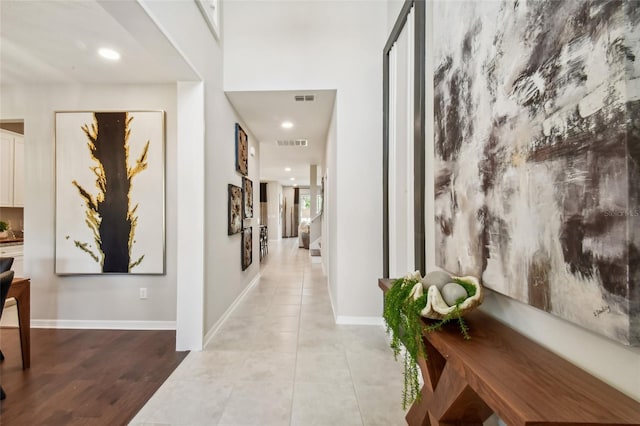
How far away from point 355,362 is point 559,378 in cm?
175

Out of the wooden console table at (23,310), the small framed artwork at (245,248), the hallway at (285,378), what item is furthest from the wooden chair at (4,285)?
the small framed artwork at (245,248)

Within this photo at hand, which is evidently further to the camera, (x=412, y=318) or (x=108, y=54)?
(x=108, y=54)

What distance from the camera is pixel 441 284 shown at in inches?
46.4

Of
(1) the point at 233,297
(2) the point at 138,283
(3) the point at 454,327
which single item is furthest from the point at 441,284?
(2) the point at 138,283

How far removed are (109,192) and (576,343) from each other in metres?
3.90

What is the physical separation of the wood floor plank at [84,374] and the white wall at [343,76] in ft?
6.31

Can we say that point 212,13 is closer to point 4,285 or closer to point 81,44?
point 81,44

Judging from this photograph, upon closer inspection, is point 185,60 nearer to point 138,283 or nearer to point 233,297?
point 138,283

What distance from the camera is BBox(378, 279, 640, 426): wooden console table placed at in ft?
2.05

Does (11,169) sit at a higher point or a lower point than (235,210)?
higher

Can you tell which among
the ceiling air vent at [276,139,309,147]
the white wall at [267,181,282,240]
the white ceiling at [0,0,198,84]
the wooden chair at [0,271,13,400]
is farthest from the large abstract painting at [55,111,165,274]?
the white wall at [267,181,282,240]

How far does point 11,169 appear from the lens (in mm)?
3717

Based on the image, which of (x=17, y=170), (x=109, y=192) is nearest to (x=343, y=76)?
(x=109, y=192)

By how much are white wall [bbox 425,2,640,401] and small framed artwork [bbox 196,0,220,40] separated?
3236 millimetres
